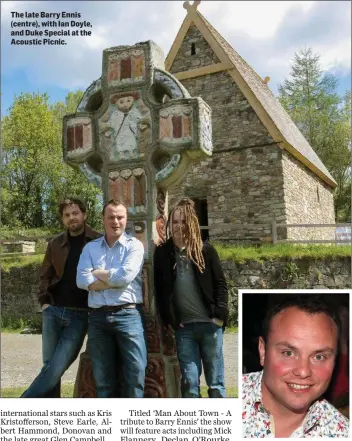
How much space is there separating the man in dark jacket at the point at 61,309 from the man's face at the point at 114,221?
11.0 inches

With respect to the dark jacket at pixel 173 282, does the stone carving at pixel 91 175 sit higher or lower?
higher

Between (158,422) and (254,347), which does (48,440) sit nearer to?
(158,422)

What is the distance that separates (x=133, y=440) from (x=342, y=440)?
4.40 feet

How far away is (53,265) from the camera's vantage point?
146 inches

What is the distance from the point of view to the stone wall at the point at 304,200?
41.5ft

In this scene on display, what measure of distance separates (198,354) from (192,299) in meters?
0.35

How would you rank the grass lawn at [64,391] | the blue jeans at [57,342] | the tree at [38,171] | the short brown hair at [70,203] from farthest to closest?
the tree at [38,171] → the grass lawn at [64,391] → the short brown hair at [70,203] → the blue jeans at [57,342]

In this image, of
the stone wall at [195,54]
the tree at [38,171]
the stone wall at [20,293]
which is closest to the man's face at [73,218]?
the stone wall at [20,293]

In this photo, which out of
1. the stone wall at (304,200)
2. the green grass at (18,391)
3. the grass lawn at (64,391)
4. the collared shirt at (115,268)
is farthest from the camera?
the stone wall at (304,200)

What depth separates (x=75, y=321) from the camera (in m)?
3.61

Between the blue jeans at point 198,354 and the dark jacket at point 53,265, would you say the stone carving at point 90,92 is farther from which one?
the blue jeans at point 198,354

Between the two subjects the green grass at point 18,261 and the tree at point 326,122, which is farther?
the tree at point 326,122

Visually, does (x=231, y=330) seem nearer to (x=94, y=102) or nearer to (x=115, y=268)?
(x=94, y=102)

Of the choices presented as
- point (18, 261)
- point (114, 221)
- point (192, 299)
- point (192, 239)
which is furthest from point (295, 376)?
point (18, 261)
